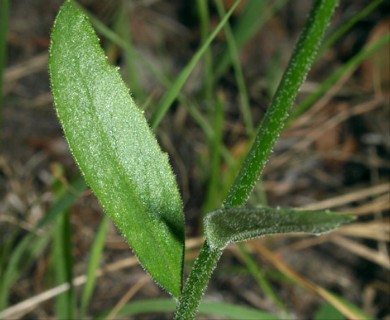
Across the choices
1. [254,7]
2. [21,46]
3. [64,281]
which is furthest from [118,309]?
[21,46]

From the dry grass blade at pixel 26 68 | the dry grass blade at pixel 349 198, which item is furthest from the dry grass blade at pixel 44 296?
the dry grass blade at pixel 26 68

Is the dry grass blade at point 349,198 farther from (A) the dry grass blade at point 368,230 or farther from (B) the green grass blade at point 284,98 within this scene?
(B) the green grass blade at point 284,98

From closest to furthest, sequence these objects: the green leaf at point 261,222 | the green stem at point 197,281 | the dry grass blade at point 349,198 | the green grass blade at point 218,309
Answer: the green leaf at point 261,222, the green stem at point 197,281, the green grass blade at point 218,309, the dry grass blade at point 349,198

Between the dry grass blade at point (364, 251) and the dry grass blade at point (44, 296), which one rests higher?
the dry grass blade at point (44, 296)

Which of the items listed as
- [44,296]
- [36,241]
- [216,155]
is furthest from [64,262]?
[216,155]

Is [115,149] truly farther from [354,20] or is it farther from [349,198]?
[349,198]

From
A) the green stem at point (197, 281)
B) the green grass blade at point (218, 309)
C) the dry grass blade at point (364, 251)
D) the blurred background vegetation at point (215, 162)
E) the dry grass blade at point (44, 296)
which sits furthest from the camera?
the dry grass blade at point (364, 251)
